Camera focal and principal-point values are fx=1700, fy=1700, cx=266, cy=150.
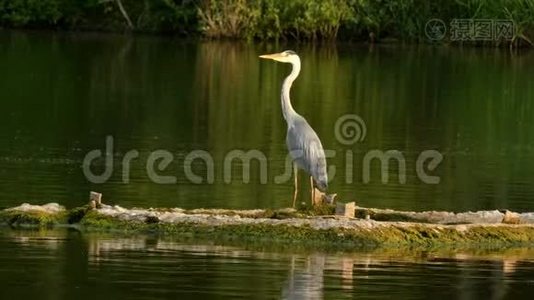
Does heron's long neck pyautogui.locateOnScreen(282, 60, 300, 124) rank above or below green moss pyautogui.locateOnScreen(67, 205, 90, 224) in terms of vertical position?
above

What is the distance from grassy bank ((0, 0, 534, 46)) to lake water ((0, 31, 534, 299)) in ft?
9.73

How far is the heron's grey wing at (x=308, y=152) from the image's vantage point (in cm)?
2031

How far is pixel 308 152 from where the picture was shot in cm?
2045

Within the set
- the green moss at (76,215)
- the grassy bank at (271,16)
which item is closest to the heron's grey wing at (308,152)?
the green moss at (76,215)

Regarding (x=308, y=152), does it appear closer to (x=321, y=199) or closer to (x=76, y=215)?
(x=321, y=199)

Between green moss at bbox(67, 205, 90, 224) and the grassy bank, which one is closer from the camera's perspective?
green moss at bbox(67, 205, 90, 224)

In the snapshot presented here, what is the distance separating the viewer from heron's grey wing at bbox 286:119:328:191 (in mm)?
20312

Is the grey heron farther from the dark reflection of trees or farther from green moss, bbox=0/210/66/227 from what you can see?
green moss, bbox=0/210/66/227

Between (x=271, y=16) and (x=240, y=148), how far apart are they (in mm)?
42099

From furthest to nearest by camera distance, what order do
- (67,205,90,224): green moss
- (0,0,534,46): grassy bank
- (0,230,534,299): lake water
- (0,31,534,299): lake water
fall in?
(0,0,534,46): grassy bank
(67,205,90,224): green moss
(0,31,534,299): lake water
(0,230,534,299): lake water

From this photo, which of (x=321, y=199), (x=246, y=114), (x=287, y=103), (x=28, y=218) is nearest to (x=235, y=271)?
(x=321, y=199)

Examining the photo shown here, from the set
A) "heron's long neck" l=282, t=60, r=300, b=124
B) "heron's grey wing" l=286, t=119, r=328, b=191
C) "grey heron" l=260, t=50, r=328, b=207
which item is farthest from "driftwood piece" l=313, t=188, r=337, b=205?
"heron's long neck" l=282, t=60, r=300, b=124

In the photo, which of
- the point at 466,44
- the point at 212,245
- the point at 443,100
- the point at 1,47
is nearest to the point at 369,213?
the point at 212,245

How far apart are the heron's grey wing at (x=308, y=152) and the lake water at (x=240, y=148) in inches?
73.9
